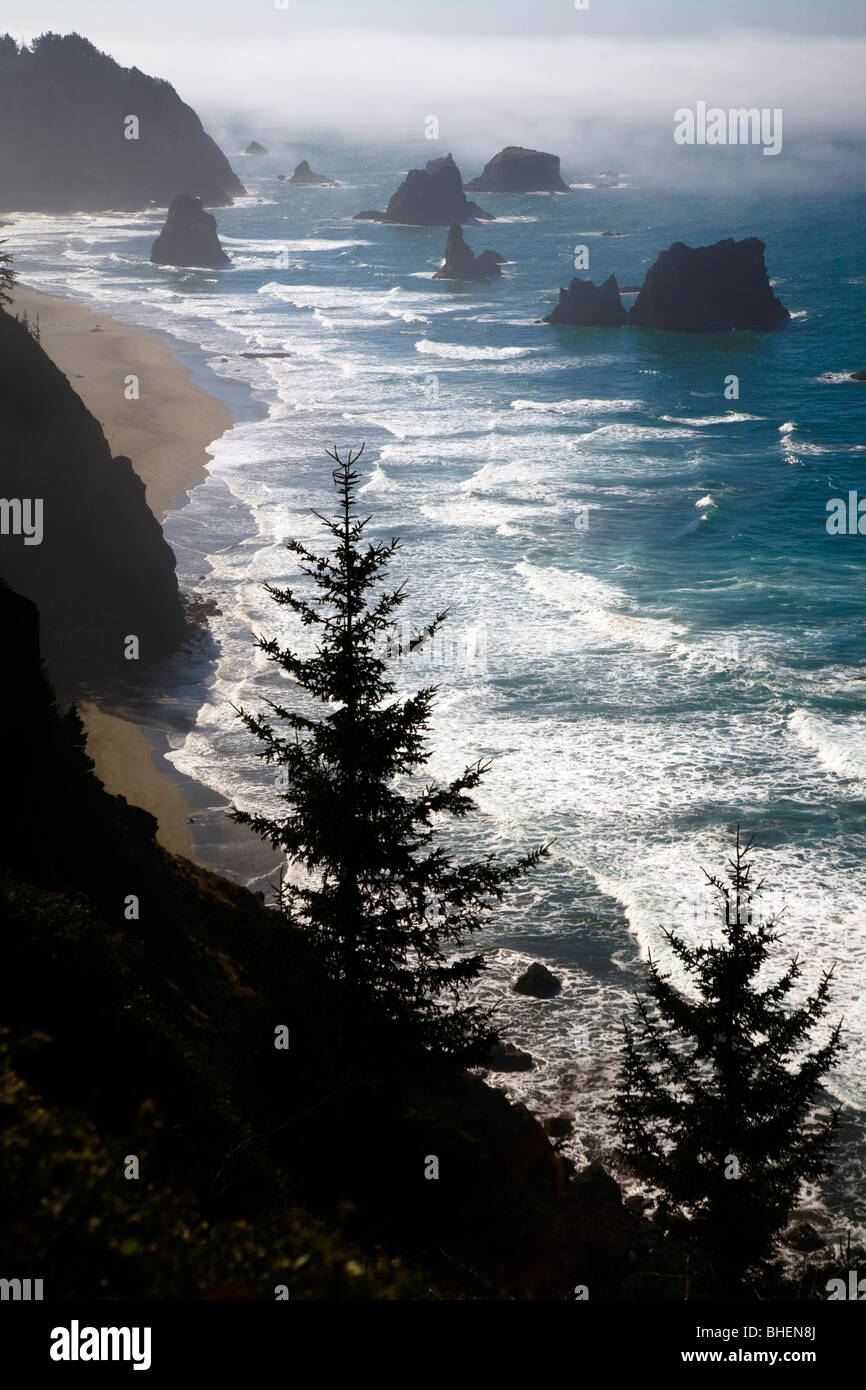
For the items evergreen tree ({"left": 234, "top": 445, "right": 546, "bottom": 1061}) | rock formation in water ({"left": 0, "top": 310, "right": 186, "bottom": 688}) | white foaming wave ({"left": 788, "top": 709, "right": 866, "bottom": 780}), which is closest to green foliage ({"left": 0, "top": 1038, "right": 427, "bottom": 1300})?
evergreen tree ({"left": 234, "top": 445, "right": 546, "bottom": 1061})

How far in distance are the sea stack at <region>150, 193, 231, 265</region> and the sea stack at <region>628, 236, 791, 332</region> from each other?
6006cm

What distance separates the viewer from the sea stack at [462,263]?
130 meters

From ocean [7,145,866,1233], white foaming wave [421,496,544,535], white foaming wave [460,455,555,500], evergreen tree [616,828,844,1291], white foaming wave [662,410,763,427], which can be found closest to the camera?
evergreen tree [616,828,844,1291]

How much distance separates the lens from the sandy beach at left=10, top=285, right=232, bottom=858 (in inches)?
1201

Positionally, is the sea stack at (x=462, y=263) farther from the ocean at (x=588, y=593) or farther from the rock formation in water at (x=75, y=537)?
the rock formation in water at (x=75, y=537)

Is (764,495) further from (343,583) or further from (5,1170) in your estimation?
(5,1170)

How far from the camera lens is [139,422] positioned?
6650cm

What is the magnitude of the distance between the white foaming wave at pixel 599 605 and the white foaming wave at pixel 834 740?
6.16m

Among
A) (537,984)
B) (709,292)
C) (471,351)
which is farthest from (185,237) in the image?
(537,984)

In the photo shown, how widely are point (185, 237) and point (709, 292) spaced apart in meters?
66.4

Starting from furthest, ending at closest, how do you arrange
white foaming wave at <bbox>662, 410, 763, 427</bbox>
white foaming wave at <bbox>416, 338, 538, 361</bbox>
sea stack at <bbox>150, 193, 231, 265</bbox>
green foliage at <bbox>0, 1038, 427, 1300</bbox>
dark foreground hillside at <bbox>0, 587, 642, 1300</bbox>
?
1. sea stack at <bbox>150, 193, 231, 265</bbox>
2. white foaming wave at <bbox>416, 338, 538, 361</bbox>
3. white foaming wave at <bbox>662, 410, 763, 427</bbox>
4. dark foreground hillside at <bbox>0, 587, 642, 1300</bbox>
5. green foliage at <bbox>0, 1038, 427, 1300</bbox>

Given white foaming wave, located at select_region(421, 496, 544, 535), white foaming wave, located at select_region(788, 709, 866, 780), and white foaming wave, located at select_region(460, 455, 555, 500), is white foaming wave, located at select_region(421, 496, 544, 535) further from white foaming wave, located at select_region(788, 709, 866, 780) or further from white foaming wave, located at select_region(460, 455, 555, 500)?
white foaming wave, located at select_region(788, 709, 866, 780)

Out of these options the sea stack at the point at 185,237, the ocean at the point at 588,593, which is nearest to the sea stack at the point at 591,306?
the ocean at the point at 588,593
